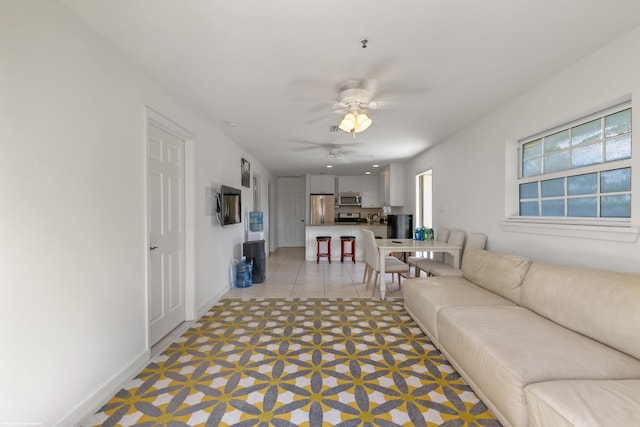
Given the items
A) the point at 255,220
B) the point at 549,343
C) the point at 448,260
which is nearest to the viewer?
the point at 549,343

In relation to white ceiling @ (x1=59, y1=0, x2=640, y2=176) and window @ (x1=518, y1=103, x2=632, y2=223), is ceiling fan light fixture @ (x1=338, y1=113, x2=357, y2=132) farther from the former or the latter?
window @ (x1=518, y1=103, x2=632, y2=223)

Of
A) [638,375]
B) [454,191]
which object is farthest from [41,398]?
[454,191]

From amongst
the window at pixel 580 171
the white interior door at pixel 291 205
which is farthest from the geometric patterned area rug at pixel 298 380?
the white interior door at pixel 291 205

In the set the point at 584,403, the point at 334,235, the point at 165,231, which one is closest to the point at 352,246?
the point at 334,235

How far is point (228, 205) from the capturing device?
14.4 feet

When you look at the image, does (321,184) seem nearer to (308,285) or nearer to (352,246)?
(352,246)

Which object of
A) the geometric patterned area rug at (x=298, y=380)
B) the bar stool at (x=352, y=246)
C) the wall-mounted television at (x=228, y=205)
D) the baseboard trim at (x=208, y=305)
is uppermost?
the wall-mounted television at (x=228, y=205)

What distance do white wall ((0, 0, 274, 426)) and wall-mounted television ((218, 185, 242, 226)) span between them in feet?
5.59

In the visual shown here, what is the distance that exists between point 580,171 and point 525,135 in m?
0.72

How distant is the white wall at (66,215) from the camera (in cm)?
142

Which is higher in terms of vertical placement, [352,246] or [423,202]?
[423,202]

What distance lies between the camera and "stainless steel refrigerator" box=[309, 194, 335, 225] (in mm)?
9156

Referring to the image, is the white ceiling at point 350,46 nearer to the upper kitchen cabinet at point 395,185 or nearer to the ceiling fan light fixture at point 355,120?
the ceiling fan light fixture at point 355,120

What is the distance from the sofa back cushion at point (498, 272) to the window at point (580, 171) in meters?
0.59
